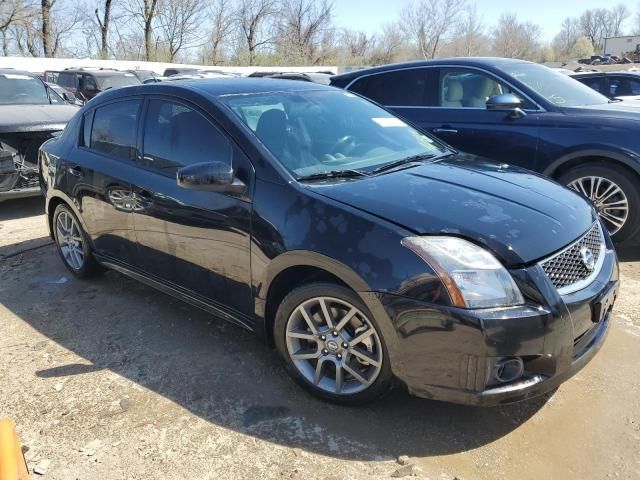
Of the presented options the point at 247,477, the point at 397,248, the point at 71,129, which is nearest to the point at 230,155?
the point at 397,248

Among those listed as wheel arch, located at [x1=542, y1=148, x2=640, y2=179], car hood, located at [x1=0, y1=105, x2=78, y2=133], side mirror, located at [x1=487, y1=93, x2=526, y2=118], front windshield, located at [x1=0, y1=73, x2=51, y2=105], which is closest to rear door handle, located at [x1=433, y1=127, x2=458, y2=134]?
side mirror, located at [x1=487, y1=93, x2=526, y2=118]

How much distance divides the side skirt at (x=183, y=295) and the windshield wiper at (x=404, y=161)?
1.16 meters

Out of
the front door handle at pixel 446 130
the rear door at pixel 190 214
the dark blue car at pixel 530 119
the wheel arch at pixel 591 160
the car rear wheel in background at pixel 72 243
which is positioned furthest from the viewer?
the front door handle at pixel 446 130

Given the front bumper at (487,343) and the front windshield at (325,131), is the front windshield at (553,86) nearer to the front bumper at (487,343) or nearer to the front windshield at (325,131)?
the front windshield at (325,131)

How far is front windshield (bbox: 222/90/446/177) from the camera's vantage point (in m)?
3.26

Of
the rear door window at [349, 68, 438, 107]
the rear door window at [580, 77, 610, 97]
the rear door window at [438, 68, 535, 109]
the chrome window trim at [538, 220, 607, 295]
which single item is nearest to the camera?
the chrome window trim at [538, 220, 607, 295]

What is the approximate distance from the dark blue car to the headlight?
3240mm

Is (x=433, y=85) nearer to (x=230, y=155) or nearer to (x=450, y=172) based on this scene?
(x=450, y=172)

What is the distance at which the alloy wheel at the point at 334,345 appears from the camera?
2734mm

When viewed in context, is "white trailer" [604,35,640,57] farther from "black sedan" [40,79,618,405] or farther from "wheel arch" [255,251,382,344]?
"wheel arch" [255,251,382,344]

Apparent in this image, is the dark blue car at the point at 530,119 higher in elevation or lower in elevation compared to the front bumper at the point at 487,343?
higher

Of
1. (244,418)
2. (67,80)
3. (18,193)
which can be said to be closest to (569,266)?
(244,418)

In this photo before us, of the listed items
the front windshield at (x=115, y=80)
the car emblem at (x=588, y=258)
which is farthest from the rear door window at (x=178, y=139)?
the front windshield at (x=115, y=80)

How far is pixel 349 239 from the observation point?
265cm
